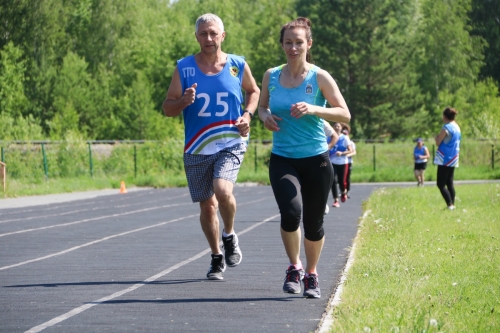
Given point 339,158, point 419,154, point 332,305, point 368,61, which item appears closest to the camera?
point 332,305

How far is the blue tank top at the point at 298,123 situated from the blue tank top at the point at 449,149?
32.0ft

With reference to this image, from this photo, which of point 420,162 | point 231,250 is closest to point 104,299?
point 231,250

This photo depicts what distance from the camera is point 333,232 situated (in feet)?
46.2

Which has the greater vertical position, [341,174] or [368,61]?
[368,61]

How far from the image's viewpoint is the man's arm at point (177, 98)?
7.90 meters

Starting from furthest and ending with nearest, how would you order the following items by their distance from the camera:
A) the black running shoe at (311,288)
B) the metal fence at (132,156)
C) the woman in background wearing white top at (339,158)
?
the metal fence at (132,156) → the woman in background wearing white top at (339,158) → the black running shoe at (311,288)

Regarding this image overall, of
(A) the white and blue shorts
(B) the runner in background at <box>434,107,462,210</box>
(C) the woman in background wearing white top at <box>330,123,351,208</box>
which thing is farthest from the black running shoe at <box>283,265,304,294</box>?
(C) the woman in background wearing white top at <box>330,123,351,208</box>

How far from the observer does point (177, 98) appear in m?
8.28

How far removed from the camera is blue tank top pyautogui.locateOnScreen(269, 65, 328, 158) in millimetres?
7414

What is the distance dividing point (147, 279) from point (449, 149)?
9309 mm

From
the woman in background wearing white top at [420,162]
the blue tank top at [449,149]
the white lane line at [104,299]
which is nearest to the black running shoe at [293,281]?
the white lane line at [104,299]

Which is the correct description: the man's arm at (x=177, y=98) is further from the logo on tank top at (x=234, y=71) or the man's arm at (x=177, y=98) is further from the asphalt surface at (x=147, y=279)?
the asphalt surface at (x=147, y=279)

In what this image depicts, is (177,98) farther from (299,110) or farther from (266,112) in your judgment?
(299,110)

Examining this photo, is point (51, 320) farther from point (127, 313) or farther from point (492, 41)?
point (492, 41)
